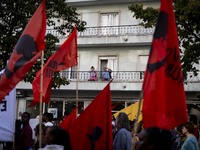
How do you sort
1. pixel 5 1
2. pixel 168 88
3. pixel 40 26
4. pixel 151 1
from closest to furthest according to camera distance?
pixel 168 88
pixel 40 26
pixel 5 1
pixel 151 1

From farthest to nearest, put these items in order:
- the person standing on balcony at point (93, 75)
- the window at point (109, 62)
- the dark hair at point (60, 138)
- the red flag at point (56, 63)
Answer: the window at point (109, 62) < the person standing on balcony at point (93, 75) < the red flag at point (56, 63) < the dark hair at point (60, 138)

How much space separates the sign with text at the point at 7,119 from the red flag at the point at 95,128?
4.44 feet

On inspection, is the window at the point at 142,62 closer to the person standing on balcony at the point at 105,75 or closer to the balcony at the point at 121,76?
the balcony at the point at 121,76

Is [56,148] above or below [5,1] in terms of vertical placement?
below

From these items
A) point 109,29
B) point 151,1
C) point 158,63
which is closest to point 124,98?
point 109,29

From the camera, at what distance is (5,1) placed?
11195 mm

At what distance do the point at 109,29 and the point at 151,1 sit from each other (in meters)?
3.28

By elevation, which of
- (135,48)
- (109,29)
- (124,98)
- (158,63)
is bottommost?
(124,98)

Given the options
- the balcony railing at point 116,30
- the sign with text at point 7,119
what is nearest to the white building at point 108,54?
the balcony railing at point 116,30

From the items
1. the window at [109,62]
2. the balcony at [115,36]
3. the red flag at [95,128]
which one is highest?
the balcony at [115,36]

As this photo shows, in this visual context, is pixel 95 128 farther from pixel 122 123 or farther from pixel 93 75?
pixel 93 75

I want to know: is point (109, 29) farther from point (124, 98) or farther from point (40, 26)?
point (40, 26)

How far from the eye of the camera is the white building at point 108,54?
18922 mm

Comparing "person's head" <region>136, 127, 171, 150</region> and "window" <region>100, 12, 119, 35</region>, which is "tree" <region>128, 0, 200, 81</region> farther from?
"window" <region>100, 12, 119, 35</region>
